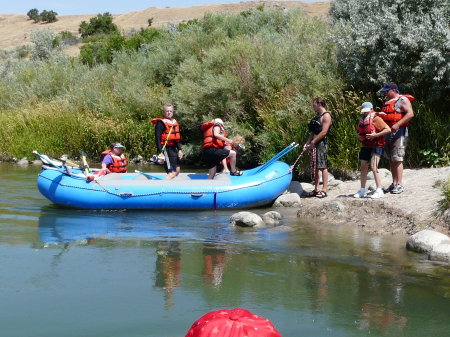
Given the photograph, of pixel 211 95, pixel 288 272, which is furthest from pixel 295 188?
pixel 211 95

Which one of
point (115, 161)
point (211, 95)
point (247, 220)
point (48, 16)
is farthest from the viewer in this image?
point (48, 16)

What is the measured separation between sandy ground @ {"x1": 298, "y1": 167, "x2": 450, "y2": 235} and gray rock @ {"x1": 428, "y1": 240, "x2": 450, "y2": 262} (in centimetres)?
95

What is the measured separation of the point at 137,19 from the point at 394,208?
190 feet

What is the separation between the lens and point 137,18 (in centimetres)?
6588

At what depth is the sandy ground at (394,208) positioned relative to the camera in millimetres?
9492

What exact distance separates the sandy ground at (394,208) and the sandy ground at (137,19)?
44.9 meters

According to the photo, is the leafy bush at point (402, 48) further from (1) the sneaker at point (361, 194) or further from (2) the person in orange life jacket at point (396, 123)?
(1) the sneaker at point (361, 194)

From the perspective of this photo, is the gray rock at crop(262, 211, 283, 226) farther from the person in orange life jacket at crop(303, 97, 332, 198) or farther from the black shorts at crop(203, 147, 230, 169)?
the black shorts at crop(203, 147, 230, 169)

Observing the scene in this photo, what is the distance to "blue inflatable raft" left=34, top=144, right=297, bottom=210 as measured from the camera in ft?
37.0

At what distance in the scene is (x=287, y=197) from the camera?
11.8m

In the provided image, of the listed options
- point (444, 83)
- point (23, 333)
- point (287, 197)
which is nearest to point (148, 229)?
point (287, 197)

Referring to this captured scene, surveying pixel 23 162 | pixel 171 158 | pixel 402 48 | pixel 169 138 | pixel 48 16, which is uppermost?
pixel 48 16

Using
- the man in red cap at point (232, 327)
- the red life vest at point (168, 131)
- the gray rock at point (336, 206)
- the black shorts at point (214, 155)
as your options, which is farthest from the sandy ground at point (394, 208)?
the man in red cap at point (232, 327)

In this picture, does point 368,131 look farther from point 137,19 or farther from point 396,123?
point 137,19
